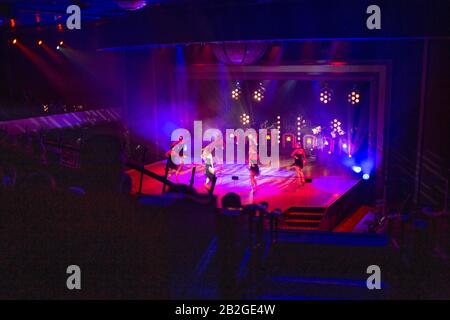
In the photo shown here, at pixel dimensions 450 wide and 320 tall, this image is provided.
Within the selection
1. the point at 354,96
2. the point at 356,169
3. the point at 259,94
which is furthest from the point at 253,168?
the point at 259,94

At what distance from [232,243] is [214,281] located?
1.48 ft

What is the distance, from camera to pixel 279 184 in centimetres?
1390

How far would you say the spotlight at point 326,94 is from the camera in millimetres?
16953

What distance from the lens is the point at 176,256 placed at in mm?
5672

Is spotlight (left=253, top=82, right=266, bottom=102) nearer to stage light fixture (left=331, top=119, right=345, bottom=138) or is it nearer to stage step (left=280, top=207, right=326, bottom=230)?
stage light fixture (left=331, top=119, right=345, bottom=138)

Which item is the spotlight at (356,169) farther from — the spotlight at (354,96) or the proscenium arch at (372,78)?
the spotlight at (354,96)

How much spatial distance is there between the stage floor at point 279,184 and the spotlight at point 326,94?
2.19m

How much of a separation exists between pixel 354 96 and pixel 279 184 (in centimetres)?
398

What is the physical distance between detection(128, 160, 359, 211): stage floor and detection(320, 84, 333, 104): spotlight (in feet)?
7.19

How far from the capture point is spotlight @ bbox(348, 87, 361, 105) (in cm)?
1566

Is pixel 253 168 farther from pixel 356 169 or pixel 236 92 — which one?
pixel 236 92

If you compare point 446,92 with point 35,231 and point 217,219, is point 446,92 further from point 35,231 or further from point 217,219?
point 35,231

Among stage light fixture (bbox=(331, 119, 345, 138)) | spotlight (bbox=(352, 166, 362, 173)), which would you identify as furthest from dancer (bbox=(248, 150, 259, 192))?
stage light fixture (bbox=(331, 119, 345, 138))

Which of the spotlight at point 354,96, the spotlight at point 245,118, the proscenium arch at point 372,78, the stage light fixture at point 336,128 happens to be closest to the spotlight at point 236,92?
the spotlight at point 245,118
